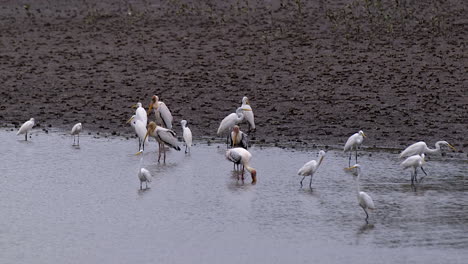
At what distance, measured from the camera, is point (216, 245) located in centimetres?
1302

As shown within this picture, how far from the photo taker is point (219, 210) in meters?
15.0

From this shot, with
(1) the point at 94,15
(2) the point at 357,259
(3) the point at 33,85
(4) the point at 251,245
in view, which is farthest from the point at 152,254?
(1) the point at 94,15

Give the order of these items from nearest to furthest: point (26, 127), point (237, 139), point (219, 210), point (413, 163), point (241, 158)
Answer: point (219, 210) < point (413, 163) < point (241, 158) < point (237, 139) < point (26, 127)

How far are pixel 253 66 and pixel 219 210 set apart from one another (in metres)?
13.3

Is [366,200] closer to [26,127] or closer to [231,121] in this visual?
[231,121]

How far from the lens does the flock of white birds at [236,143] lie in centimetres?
1661

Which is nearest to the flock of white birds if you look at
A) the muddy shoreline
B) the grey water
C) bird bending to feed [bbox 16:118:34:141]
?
bird bending to feed [bbox 16:118:34:141]

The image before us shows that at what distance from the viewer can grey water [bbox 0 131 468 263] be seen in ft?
41.7

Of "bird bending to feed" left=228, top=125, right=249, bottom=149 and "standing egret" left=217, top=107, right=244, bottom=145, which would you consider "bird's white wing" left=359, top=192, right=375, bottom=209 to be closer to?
"bird bending to feed" left=228, top=125, right=249, bottom=149

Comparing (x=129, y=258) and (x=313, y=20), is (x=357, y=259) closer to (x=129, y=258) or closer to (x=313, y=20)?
(x=129, y=258)

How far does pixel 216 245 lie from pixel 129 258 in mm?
1238

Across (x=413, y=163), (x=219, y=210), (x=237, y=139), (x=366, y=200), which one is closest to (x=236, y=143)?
(x=237, y=139)

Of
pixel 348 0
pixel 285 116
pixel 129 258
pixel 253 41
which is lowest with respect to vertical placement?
pixel 129 258

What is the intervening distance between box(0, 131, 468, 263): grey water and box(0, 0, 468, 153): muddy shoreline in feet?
9.45
